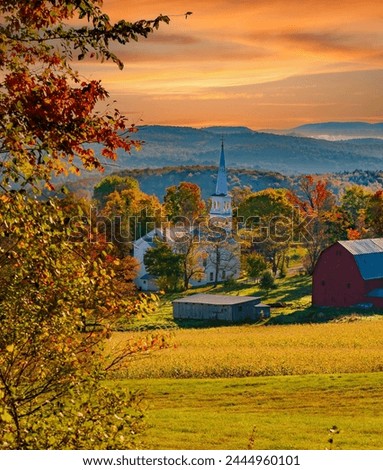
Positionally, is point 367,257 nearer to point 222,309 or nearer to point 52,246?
point 222,309

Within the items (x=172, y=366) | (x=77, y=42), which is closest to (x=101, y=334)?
(x=77, y=42)

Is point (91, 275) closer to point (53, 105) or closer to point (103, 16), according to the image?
point (53, 105)

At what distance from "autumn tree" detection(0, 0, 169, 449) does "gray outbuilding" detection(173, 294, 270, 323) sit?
53.1 meters

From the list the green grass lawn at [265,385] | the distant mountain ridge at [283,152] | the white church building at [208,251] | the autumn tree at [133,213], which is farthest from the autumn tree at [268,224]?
the distant mountain ridge at [283,152]

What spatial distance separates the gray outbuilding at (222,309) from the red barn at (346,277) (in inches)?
245

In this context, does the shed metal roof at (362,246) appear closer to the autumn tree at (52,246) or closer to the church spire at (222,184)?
the church spire at (222,184)

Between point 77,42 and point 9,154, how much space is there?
2.11 m

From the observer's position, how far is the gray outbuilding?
2655 inches

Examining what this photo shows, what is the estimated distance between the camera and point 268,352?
4553 cm

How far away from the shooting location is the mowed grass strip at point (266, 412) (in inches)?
959

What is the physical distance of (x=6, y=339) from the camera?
43.4 ft

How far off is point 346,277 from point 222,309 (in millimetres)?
11797

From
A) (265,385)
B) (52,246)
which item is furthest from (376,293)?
(52,246)

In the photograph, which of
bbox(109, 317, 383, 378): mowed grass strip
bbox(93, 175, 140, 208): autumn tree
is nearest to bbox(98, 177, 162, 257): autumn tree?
bbox(93, 175, 140, 208): autumn tree
